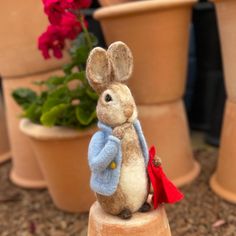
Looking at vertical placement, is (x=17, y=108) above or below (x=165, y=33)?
below

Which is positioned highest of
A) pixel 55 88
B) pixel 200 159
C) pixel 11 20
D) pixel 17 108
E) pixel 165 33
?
pixel 11 20

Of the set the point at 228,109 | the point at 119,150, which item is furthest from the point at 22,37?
the point at 119,150

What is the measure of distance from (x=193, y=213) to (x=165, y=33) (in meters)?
0.65

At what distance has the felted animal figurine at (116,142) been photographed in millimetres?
1007

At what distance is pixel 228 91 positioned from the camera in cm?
164

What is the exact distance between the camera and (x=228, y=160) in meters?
1.64

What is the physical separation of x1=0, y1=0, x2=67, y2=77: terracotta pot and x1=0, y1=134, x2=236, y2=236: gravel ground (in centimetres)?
53

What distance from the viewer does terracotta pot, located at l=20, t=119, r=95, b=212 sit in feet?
5.03

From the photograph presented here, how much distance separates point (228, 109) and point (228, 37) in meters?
0.27

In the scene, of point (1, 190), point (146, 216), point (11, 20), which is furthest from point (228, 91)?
point (1, 190)

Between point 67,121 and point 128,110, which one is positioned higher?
point 128,110

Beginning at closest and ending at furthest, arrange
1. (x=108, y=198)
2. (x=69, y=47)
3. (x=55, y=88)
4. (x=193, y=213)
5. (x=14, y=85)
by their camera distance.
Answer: (x=108, y=198), (x=193, y=213), (x=55, y=88), (x=69, y=47), (x=14, y=85)

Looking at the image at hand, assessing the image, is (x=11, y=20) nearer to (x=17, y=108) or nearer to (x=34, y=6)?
(x=34, y=6)

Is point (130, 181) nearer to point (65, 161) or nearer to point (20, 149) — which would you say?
point (65, 161)
